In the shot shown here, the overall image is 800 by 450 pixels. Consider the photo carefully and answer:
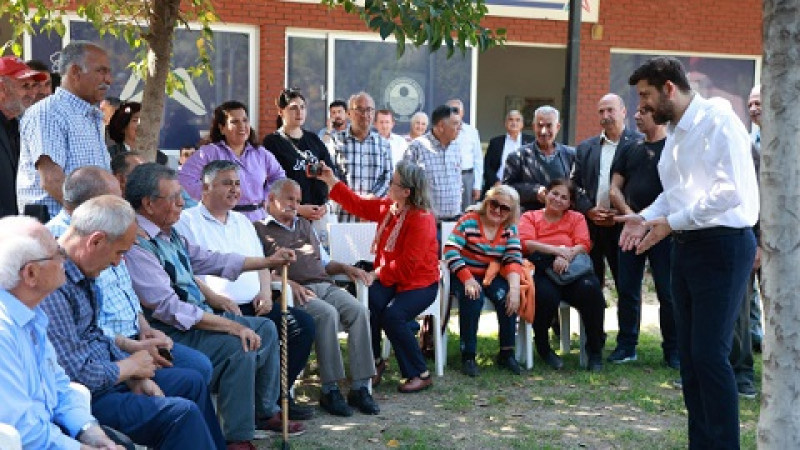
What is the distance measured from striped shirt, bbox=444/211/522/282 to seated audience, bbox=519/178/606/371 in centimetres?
34

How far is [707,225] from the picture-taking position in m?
4.59

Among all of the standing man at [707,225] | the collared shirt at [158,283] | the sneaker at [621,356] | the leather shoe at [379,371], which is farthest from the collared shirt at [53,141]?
the sneaker at [621,356]

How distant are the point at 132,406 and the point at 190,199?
289 centimetres

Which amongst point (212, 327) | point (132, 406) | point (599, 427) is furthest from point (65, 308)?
point (599, 427)

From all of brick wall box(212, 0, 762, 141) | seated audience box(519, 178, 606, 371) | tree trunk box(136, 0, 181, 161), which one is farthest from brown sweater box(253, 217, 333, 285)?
brick wall box(212, 0, 762, 141)

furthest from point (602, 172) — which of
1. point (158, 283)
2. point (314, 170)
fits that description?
point (158, 283)

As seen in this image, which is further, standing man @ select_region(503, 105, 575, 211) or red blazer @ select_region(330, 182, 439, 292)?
standing man @ select_region(503, 105, 575, 211)

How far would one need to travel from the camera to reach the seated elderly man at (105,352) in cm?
389

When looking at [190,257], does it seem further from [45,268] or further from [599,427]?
[599,427]

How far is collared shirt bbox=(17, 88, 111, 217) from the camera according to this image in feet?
17.5

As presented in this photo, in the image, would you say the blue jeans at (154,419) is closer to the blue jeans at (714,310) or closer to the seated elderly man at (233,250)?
the seated elderly man at (233,250)

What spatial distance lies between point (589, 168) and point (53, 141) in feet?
14.8

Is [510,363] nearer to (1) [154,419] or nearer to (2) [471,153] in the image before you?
(2) [471,153]

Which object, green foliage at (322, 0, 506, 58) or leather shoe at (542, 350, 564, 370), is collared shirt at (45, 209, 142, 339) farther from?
leather shoe at (542, 350, 564, 370)
